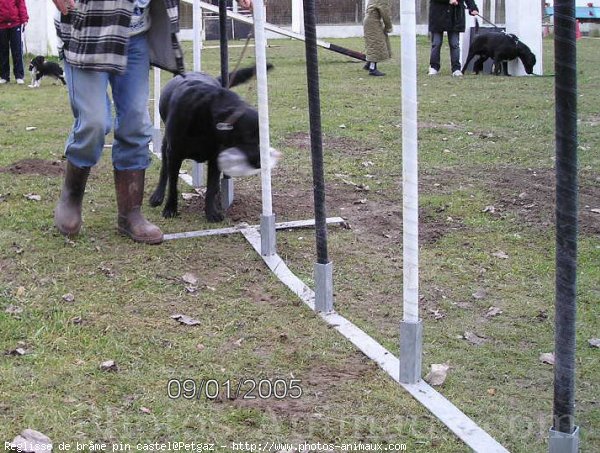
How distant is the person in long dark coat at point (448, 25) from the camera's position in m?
14.5

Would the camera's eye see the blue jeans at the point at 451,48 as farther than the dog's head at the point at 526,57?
Yes

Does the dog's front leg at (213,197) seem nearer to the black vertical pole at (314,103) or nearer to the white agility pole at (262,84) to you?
the white agility pole at (262,84)

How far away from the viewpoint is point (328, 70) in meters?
15.7

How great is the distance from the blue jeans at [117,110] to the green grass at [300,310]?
0.51 metres

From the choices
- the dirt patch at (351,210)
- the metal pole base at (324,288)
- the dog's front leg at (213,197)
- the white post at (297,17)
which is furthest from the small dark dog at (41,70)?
the white post at (297,17)

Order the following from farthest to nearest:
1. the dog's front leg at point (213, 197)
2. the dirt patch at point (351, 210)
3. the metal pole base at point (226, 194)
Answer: the metal pole base at point (226, 194) < the dog's front leg at point (213, 197) < the dirt patch at point (351, 210)

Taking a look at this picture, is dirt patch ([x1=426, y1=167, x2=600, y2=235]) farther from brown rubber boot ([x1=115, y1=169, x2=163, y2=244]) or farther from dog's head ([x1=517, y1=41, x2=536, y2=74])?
dog's head ([x1=517, y1=41, x2=536, y2=74])

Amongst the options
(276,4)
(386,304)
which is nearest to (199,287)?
(386,304)

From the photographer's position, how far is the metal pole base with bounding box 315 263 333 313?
3641mm

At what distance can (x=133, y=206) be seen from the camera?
4.77 metres

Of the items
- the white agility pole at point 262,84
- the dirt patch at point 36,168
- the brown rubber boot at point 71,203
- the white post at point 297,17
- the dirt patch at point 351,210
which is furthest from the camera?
the white post at point 297,17

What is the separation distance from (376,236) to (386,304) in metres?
1.15

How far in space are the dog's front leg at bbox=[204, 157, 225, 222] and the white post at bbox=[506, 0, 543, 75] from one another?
35.0ft

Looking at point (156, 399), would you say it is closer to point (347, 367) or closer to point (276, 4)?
point (347, 367)
